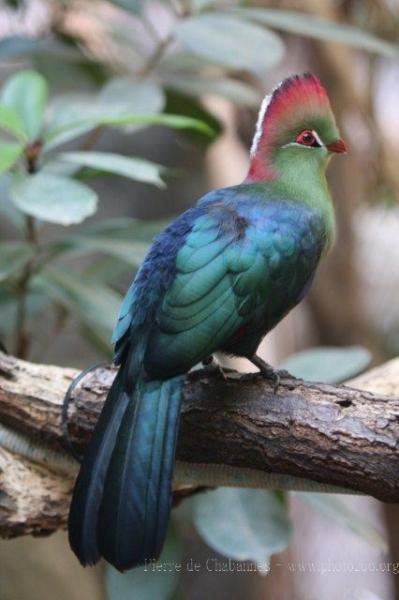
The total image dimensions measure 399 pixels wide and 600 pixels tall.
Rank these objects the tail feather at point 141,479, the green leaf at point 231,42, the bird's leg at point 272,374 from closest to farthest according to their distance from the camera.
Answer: the tail feather at point 141,479 < the bird's leg at point 272,374 < the green leaf at point 231,42

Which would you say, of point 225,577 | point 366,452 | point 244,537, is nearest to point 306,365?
point 244,537

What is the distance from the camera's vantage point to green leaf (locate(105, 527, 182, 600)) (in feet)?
6.00

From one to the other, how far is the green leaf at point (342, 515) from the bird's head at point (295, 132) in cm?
71

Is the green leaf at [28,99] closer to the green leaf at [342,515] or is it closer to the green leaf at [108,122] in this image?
the green leaf at [108,122]

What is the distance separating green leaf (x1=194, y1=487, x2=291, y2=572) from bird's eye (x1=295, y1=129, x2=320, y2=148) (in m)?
0.75

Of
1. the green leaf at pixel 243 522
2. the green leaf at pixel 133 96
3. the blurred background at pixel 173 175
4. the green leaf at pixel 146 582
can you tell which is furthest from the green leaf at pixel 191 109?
the green leaf at pixel 146 582

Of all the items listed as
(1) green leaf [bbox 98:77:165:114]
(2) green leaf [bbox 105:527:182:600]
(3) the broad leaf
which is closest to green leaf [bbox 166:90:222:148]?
(1) green leaf [bbox 98:77:165:114]

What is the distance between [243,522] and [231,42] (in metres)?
1.15

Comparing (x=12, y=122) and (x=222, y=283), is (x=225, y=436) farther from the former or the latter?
(x=12, y=122)

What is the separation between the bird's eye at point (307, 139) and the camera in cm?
158

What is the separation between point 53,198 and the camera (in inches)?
67.7

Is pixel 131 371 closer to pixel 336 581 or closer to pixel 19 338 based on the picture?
pixel 19 338

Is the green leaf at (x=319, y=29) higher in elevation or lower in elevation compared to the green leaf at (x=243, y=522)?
higher

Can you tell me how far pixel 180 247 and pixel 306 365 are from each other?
0.74 m
